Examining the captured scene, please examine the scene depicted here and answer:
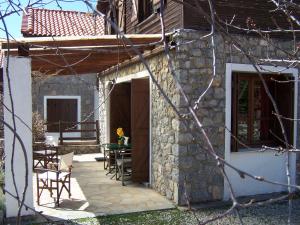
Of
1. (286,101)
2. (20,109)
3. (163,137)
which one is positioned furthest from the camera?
(286,101)

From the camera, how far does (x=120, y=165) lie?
830 centimetres

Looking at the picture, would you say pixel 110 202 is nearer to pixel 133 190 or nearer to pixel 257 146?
pixel 133 190

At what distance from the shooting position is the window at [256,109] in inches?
279

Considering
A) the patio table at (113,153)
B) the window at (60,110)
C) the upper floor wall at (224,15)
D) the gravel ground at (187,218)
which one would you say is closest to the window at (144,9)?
the upper floor wall at (224,15)

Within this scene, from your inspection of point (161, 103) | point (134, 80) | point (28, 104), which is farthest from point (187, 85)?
point (28, 104)

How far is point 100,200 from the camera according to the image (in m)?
6.82

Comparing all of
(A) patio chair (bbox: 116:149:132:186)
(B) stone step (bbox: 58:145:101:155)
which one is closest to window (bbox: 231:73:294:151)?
(A) patio chair (bbox: 116:149:132:186)

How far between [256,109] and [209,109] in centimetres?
135

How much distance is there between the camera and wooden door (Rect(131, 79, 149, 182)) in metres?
7.97

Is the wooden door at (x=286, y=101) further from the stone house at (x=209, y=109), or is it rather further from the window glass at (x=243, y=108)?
the window glass at (x=243, y=108)

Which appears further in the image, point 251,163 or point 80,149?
point 80,149

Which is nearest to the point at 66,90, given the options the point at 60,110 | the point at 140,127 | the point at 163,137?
the point at 60,110

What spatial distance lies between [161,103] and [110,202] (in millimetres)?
1940

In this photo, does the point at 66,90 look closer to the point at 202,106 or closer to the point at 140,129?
the point at 140,129
